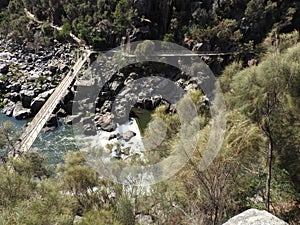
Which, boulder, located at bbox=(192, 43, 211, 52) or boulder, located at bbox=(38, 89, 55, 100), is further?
boulder, located at bbox=(192, 43, 211, 52)

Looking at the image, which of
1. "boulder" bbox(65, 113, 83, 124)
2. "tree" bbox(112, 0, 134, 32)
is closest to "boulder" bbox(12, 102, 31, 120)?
"boulder" bbox(65, 113, 83, 124)

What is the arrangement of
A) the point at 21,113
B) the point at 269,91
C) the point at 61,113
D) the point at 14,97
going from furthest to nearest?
the point at 14,97, the point at 21,113, the point at 61,113, the point at 269,91

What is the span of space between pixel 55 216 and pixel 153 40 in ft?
72.3

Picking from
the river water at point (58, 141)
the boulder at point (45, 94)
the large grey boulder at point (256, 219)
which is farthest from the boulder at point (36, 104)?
the large grey boulder at point (256, 219)

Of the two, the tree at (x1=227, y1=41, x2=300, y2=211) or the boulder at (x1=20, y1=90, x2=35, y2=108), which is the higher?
the tree at (x1=227, y1=41, x2=300, y2=211)

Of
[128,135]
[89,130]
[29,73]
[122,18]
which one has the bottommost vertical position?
[89,130]

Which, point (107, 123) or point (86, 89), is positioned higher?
point (86, 89)

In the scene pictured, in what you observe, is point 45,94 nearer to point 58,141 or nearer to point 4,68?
point 58,141

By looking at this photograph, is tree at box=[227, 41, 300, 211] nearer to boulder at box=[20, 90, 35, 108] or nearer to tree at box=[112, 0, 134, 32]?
boulder at box=[20, 90, 35, 108]

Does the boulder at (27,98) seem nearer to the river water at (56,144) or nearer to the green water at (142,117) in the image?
the river water at (56,144)

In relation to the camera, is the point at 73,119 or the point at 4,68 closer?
the point at 73,119

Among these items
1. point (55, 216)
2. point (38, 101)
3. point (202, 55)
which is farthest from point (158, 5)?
point (55, 216)

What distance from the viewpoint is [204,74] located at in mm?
22953

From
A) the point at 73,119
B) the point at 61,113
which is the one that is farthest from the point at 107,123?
the point at 61,113
